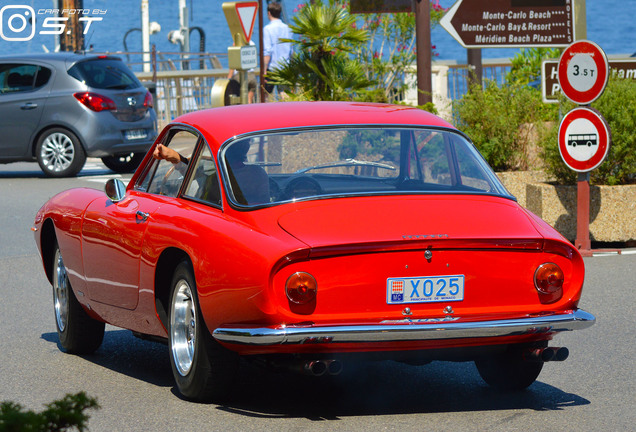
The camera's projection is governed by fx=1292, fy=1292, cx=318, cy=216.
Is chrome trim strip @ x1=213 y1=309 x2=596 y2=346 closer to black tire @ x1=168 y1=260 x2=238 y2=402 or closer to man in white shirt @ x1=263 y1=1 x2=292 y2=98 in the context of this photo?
black tire @ x1=168 y1=260 x2=238 y2=402

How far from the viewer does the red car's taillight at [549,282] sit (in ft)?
19.4

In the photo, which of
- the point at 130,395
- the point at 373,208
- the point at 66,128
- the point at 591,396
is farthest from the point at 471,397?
the point at 66,128

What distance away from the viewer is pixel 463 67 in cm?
2509

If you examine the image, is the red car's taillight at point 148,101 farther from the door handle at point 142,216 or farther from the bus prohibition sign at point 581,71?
the door handle at point 142,216

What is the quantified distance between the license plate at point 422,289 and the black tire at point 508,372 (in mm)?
797

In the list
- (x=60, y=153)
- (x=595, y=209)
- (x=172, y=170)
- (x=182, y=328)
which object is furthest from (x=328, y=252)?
(x=60, y=153)

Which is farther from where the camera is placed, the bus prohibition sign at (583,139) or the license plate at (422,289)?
the bus prohibition sign at (583,139)

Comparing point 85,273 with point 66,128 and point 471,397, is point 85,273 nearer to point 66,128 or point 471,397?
point 471,397

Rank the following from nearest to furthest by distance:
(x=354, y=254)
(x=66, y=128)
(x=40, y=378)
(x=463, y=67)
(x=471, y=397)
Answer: (x=354, y=254)
(x=471, y=397)
(x=40, y=378)
(x=66, y=128)
(x=463, y=67)

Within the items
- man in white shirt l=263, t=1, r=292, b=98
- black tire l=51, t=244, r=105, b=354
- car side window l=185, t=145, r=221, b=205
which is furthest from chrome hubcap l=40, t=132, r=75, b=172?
car side window l=185, t=145, r=221, b=205

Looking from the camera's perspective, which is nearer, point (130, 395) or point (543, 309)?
point (543, 309)

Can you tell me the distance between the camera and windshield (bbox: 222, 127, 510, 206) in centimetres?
632

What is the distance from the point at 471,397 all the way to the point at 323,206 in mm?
1343

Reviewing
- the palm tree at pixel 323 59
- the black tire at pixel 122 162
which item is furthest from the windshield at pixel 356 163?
the black tire at pixel 122 162
